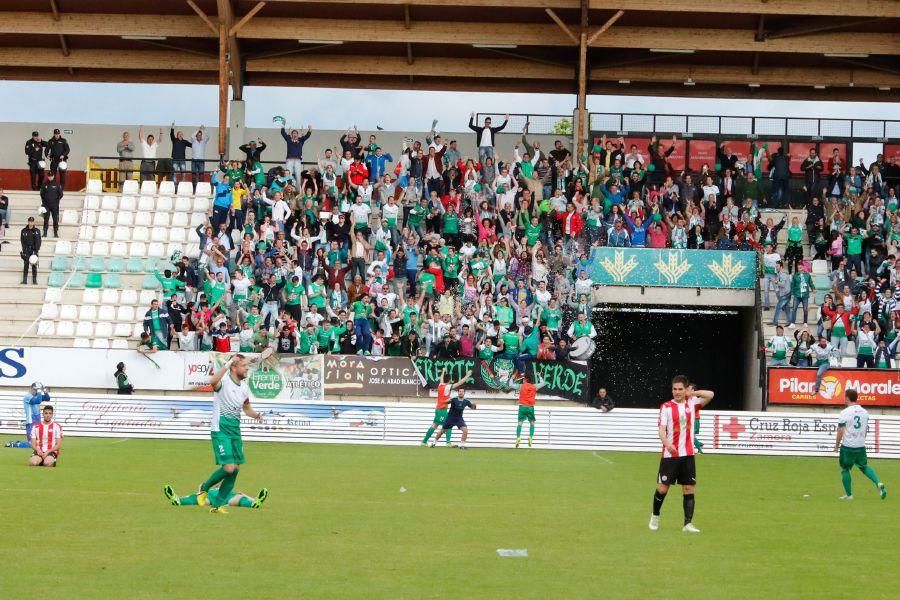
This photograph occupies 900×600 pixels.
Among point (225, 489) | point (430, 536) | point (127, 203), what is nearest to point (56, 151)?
point (127, 203)

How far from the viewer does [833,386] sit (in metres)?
32.4

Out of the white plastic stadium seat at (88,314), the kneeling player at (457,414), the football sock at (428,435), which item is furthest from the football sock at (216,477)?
the white plastic stadium seat at (88,314)

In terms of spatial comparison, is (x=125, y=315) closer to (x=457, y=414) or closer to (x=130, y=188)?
(x=130, y=188)

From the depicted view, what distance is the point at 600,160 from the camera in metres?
39.0

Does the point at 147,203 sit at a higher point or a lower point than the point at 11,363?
higher

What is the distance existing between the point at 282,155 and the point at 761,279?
57.4ft

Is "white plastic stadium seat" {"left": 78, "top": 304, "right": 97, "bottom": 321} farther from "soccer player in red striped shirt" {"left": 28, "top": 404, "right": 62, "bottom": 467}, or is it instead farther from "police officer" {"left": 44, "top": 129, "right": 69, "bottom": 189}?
"soccer player in red striped shirt" {"left": 28, "top": 404, "right": 62, "bottom": 467}

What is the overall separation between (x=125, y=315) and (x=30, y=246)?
12.3 feet

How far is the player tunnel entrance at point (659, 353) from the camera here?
129 feet

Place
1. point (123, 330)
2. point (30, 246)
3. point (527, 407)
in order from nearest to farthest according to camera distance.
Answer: point (527, 407), point (123, 330), point (30, 246)

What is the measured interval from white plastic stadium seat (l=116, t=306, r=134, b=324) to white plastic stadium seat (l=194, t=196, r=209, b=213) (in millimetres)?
4756

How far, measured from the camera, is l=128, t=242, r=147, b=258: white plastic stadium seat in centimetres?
3697

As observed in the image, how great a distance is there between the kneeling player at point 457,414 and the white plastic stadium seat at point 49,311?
12.7m

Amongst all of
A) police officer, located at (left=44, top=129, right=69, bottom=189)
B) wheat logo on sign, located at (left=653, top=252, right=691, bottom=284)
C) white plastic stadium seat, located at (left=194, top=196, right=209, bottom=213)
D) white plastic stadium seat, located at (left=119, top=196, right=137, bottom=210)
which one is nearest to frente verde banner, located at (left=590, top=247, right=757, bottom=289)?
wheat logo on sign, located at (left=653, top=252, right=691, bottom=284)
